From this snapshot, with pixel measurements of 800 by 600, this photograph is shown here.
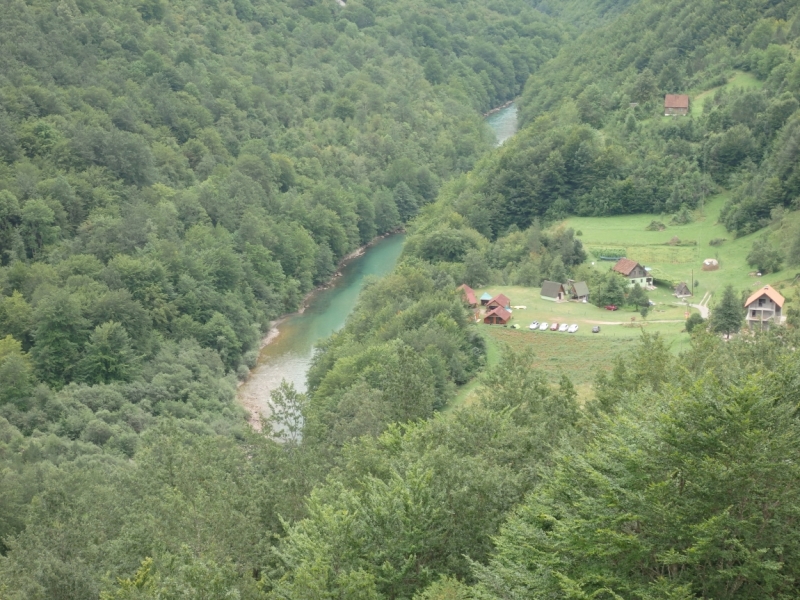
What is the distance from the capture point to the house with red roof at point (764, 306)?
45.2m

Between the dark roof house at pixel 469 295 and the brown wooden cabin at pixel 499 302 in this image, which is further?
the dark roof house at pixel 469 295

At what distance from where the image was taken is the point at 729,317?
43.9 m

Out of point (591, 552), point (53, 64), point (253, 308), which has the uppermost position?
point (53, 64)

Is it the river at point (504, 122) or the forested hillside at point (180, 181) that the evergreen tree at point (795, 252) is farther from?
the river at point (504, 122)

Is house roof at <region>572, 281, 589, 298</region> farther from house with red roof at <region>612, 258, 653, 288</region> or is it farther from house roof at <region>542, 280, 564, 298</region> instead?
house with red roof at <region>612, 258, 653, 288</region>

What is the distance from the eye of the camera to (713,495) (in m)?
16.9

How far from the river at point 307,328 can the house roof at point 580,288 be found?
16389 mm

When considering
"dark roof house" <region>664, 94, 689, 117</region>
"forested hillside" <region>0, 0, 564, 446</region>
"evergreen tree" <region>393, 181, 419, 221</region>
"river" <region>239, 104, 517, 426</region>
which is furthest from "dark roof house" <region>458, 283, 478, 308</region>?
"evergreen tree" <region>393, 181, 419, 221</region>

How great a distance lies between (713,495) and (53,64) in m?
68.5

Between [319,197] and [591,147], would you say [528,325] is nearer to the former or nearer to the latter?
[591,147]

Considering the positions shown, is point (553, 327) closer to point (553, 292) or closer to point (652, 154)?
point (553, 292)

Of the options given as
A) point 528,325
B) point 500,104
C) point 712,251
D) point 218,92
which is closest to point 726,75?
point 712,251

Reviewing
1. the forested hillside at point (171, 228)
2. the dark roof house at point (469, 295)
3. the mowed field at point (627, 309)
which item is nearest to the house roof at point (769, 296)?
the mowed field at point (627, 309)

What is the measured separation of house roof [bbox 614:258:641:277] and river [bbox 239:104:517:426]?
61.8 feet
